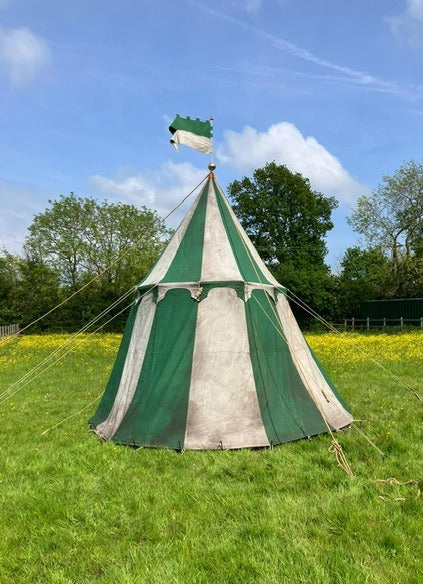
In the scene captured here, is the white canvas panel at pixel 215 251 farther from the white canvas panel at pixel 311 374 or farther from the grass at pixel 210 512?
the grass at pixel 210 512

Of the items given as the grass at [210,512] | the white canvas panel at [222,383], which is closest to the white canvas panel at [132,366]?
Result: the grass at [210,512]

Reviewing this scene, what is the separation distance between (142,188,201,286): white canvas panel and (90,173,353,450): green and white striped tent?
31 millimetres

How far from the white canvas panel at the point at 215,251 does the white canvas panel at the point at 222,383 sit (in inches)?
11.7

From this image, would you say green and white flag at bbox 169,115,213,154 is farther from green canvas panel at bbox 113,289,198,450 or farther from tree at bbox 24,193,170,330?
tree at bbox 24,193,170,330

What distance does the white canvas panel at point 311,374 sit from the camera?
793 cm

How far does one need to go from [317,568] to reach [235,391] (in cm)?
353

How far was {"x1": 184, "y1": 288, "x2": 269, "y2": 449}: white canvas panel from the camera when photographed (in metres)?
6.88

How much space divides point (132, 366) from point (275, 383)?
2387 millimetres

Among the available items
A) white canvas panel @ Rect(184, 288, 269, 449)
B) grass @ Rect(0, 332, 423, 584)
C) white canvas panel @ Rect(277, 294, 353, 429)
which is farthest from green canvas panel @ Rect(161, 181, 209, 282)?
grass @ Rect(0, 332, 423, 584)

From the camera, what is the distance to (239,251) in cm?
846

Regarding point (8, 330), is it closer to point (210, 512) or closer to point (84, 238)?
point (84, 238)

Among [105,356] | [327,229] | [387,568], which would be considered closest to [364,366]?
[105,356]

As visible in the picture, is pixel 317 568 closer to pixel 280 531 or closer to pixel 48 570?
pixel 280 531

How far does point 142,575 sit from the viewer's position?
3809mm
